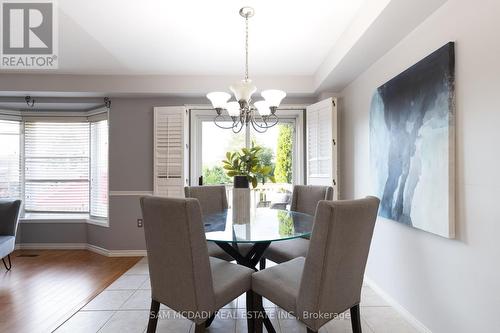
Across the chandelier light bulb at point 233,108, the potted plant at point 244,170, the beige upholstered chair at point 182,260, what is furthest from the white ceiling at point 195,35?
the beige upholstered chair at point 182,260

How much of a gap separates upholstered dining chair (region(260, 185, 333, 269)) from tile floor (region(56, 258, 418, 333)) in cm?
47

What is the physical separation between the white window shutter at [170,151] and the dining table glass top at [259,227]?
4.50 feet

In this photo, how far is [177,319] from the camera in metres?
2.09

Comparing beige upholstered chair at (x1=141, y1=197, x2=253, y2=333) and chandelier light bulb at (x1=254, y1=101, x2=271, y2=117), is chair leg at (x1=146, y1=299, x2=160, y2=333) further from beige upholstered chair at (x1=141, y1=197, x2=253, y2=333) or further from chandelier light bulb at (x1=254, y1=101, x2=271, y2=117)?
chandelier light bulb at (x1=254, y1=101, x2=271, y2=117)

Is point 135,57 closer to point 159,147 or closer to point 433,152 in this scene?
point 159,147

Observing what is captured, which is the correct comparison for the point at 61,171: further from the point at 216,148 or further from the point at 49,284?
the point at 216,148

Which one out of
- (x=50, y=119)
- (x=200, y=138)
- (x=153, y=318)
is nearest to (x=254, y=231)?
(x=153, y=318)

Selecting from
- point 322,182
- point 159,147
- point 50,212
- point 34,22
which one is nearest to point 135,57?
point 34,22

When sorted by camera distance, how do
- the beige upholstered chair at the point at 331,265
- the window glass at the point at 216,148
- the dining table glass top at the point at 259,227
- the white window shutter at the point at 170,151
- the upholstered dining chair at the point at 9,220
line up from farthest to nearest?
the window glass at the point at 216,148, the white window shutter at the point at 170,151, the upholstered dining chair at the point at 9,220, the dining table glass top at the point at 259,227, the beige upholstered chair at the point at 331,265

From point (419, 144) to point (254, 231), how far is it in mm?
1330

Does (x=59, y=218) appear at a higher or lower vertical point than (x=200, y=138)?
lower

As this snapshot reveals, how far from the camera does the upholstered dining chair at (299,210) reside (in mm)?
2174

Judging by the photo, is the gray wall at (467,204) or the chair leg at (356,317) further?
the chair leg at (356,317)

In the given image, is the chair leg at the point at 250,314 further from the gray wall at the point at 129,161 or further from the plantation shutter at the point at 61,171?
the plantation shutter at the point at 61,171
